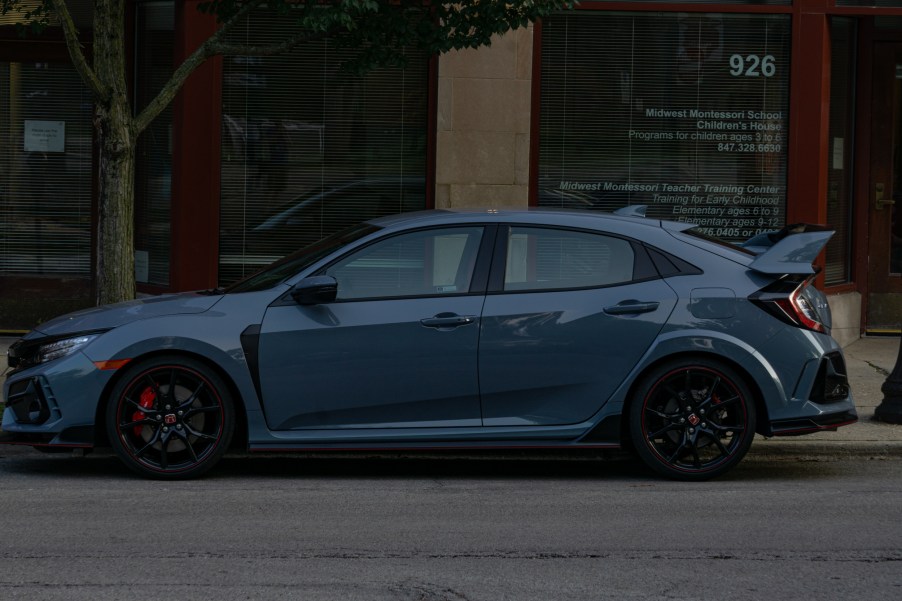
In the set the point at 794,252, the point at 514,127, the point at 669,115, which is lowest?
the point at 794,252

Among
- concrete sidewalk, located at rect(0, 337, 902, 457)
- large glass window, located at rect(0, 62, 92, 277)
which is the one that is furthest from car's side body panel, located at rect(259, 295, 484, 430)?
large glass window, located at rect(0, 62, 92, 277)

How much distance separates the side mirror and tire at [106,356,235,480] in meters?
0.62

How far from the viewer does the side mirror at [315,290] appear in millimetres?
7367

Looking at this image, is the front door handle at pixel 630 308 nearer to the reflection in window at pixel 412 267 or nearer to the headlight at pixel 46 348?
the reflection in window at pixel 412 267

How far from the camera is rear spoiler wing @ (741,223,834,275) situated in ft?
24.9

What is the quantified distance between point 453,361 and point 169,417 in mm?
1563

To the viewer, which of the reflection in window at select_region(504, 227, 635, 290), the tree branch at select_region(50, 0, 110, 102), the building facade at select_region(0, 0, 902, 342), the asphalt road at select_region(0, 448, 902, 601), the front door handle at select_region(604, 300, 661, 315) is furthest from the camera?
the building facade at select_region(0, 0, 902, 342)

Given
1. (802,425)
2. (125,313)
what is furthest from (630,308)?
(125,313)

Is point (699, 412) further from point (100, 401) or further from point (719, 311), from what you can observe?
point (100, 401)

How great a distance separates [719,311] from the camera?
7520 mm

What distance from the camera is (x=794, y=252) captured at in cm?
768

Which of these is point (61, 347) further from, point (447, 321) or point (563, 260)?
point (563, 260)

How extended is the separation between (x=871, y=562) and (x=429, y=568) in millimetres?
1901

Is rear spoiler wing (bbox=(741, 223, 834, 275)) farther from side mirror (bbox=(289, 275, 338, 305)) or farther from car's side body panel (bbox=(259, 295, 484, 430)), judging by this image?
side mirror (bbox=(289, 275, 338, 305))
